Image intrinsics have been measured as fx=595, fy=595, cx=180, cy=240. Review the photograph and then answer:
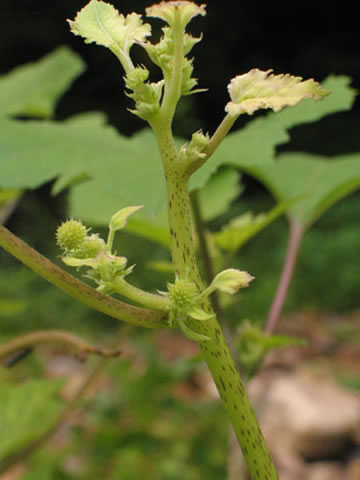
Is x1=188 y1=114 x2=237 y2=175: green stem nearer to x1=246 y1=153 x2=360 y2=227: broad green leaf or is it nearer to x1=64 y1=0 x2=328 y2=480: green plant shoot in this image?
x1=64 y1=0 x2=328 y2=480: green plant shoot

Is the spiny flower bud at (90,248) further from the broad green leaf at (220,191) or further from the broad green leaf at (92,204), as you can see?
the broad green leaf at (220,191)

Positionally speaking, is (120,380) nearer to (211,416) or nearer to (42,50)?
(211,416)

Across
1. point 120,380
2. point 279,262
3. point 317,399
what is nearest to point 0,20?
point 279,262

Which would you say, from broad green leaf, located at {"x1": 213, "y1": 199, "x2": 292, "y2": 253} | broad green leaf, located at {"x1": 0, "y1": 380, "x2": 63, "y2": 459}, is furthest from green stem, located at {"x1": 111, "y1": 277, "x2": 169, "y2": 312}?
broad green leaf, located at {"x1": 213, "y1": 199, "x2": 292, "y2": 253}

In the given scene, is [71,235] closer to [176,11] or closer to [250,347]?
[176,11]

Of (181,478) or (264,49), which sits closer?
(181,478)

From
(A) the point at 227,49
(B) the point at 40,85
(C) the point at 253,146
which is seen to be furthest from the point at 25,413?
(A) the point at 227,49
